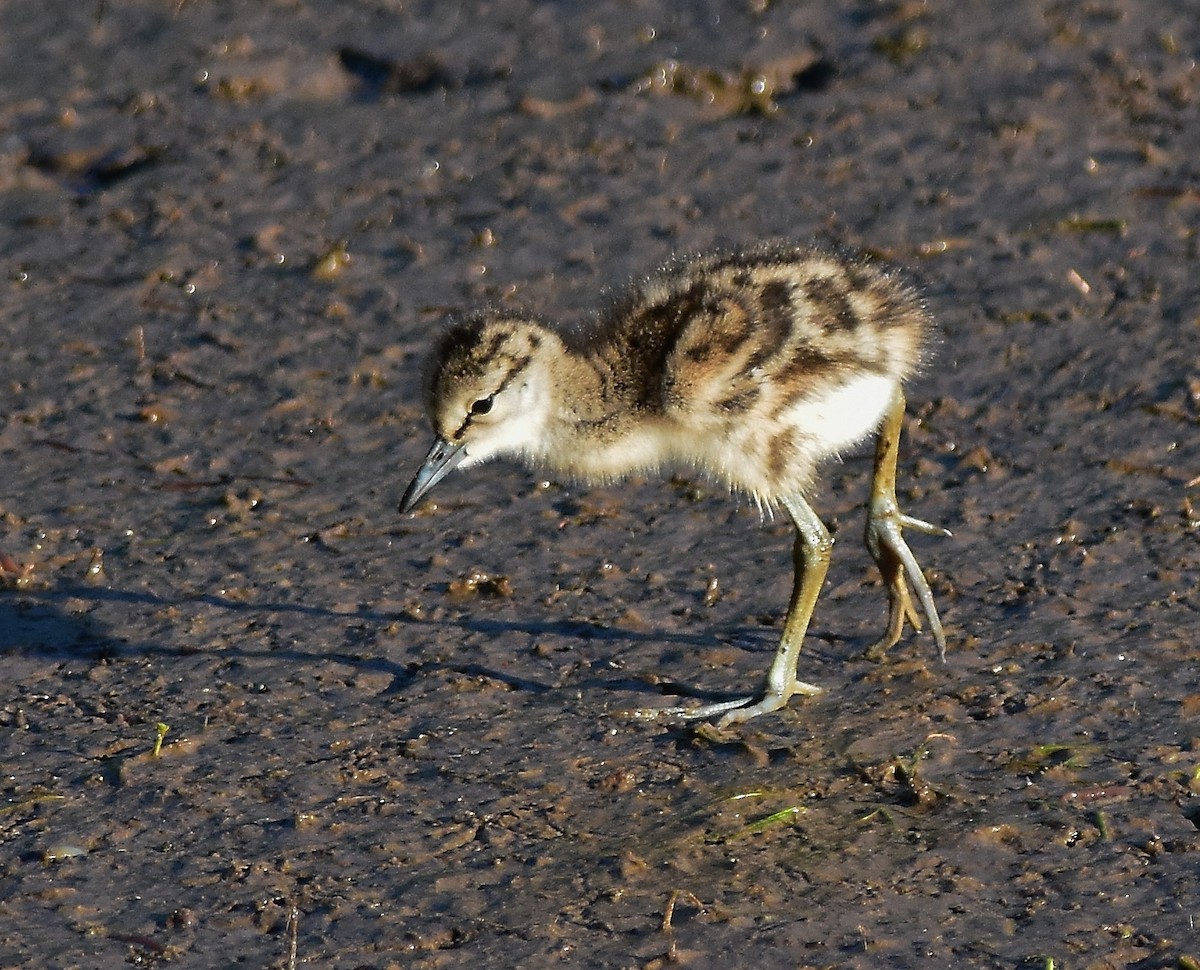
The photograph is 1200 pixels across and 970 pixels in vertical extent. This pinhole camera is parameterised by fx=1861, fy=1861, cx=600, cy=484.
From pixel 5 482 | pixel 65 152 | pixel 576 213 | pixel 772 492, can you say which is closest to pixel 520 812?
pixel 772 492

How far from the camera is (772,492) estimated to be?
4.89 m

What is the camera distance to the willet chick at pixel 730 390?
4.80m

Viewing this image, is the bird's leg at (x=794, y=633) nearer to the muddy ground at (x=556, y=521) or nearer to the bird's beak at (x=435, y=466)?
the muddy ground at (x=556, y=521)

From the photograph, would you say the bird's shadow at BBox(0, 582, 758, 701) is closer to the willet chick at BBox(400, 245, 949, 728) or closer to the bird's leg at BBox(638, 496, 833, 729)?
the bird's leg at BBox(638, 496, 833, 729)

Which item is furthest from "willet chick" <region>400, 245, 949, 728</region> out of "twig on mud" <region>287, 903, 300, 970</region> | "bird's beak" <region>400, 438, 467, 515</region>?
"twig on mud" <region>287, 903, 300, 970</region>

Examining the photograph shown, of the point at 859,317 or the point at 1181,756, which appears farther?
the point at 859,317

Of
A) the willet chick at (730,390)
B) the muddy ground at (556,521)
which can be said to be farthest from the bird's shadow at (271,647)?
the willet chick at (730,390)

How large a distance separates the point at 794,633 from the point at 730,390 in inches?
25.7

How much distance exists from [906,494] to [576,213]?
6.81 ft

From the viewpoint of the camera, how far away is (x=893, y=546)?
16.8 feet

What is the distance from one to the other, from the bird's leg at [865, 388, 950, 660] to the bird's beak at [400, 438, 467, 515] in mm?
1162

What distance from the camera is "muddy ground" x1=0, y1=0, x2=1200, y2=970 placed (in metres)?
4.16

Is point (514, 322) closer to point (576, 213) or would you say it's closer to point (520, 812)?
point (520, 812)

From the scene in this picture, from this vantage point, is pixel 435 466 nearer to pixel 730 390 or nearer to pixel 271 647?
pixel 271 647
